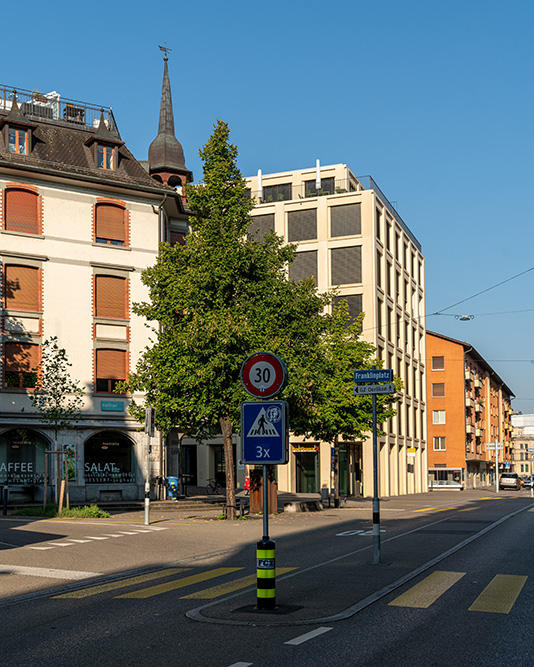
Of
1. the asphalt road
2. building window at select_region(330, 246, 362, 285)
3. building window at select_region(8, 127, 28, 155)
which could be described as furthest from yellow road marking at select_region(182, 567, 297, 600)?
building window at select_region(330, 246, 362, 285)

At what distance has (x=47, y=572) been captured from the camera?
1298cm

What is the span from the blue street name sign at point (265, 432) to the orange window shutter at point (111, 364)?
28185 millimetres

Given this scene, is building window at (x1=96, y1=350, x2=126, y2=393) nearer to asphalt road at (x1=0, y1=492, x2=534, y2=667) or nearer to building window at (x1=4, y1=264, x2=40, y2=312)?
building window at (x1=4, y1=264, x2=40, y2=312)

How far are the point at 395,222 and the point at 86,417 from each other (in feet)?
114

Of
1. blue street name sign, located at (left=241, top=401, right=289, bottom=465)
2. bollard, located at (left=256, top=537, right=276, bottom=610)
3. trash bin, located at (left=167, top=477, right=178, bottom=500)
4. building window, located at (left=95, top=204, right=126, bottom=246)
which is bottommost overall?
trash bin, located at (left=167, top=477, right=178, bottom=500)

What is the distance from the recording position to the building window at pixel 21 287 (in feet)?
115

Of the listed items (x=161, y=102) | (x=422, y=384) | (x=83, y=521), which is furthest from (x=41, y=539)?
(x=422, y=384)

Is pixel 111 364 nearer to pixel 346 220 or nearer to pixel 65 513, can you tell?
pixel 65 513

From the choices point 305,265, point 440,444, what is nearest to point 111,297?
point 305,265

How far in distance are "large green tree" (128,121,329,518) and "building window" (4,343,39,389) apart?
9.09m

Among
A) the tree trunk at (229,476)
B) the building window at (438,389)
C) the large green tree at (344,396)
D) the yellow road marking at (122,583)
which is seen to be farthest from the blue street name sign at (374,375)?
the building window at (438,389)

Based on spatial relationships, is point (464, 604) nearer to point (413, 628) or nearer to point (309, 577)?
point (413, 628)

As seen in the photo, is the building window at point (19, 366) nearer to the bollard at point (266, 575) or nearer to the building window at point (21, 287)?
the building window at point (21, 287)

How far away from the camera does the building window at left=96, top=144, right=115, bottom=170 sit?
39.0 metres
